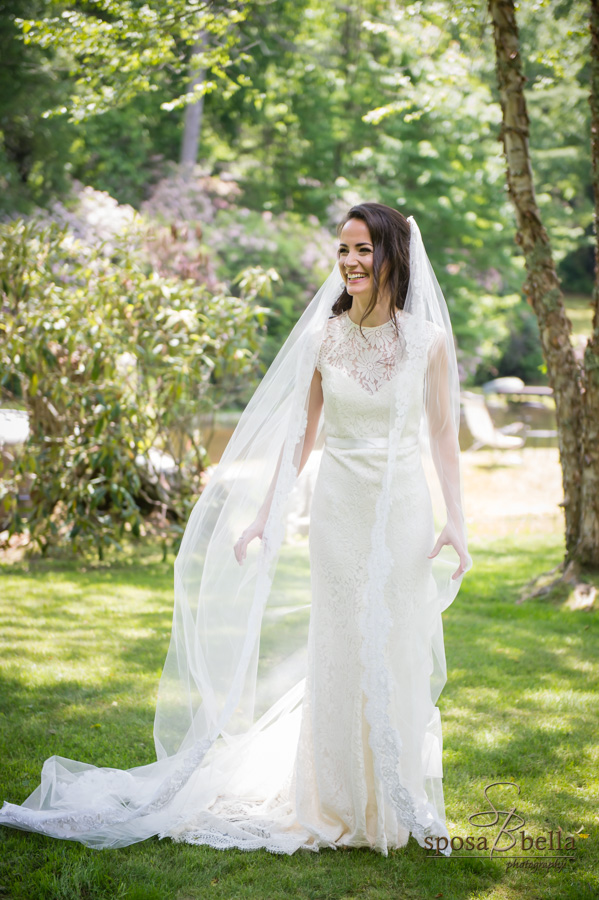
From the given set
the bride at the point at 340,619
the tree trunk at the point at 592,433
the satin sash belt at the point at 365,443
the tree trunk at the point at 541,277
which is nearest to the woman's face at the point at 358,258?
the bride at the point at 340,619

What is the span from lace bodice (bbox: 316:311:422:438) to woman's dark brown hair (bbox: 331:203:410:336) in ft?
0.21

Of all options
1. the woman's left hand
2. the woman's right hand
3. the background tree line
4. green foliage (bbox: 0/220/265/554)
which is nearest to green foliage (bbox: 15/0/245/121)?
green foliage (bbox: 0/220/265/554)

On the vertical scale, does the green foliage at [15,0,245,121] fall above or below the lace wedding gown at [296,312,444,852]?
above

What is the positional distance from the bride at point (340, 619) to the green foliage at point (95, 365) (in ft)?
11.5

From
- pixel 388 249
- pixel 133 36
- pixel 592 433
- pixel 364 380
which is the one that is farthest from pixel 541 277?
pixel 133 36

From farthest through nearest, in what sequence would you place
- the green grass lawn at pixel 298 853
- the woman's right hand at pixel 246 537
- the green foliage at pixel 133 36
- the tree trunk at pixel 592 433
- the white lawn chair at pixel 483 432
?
1. the white lawn chair at pixel 483 432
2. the green foliage at pixel 133 36
3. the tree trunk at pixel 592 433
4. the woman's right hand at pixel 246 537
5. the green grass lawn at pixel 298 853

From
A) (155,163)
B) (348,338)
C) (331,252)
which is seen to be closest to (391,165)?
(331,252)

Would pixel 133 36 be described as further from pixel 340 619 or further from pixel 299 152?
pixel 299 152

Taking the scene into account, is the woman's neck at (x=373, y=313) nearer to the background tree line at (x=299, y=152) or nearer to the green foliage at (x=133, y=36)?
the green foliage at (x=133, y=36)

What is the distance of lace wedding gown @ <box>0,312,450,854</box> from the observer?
264cm

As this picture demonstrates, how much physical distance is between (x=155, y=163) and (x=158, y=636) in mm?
16489

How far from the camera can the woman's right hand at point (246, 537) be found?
2809 millimetres

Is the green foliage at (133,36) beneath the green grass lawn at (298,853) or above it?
above

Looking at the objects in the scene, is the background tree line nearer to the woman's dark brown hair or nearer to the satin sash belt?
the woman's dark brown hair
